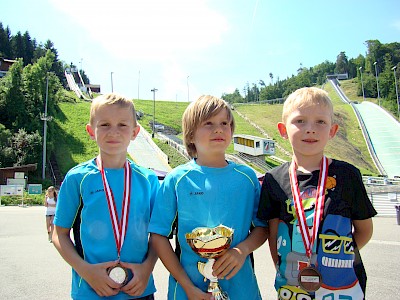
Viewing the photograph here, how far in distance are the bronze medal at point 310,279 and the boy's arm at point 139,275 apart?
1026 millimetres

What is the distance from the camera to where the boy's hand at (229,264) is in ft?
7.13

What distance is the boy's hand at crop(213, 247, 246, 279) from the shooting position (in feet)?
7.13

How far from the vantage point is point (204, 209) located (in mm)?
2396

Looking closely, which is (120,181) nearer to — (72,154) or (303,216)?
(303,216)

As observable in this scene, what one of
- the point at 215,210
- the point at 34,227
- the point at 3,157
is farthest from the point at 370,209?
the point at 3,157

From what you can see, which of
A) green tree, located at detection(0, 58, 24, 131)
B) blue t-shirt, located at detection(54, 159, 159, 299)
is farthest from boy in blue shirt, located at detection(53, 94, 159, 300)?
green tree, located at detection(0, 58, 24, 131)

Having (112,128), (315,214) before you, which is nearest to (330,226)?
(315,214)

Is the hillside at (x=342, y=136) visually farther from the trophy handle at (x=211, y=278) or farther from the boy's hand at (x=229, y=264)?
the trophy handle at (x=211, y=278)

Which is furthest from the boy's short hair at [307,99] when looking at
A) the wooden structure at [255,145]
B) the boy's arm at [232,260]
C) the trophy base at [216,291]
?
the wooden structure at [255,145]

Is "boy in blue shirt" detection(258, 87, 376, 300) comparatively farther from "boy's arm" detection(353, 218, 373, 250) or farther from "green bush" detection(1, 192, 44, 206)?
"green bush" detection(1, 192, 44, 206)

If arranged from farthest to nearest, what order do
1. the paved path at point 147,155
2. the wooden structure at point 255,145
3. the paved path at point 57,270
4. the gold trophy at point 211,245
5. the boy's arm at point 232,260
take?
the wooden structure at point 255,145 < the paved path at point 147,155 < the paved path at point 57,270 < the boy's arm at point 232,260 < the gold trophy at point 211,245

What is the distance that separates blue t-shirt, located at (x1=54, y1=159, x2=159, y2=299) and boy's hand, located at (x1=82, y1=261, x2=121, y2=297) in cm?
10

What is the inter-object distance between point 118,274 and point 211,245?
69 cm

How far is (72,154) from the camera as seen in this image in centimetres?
3900
